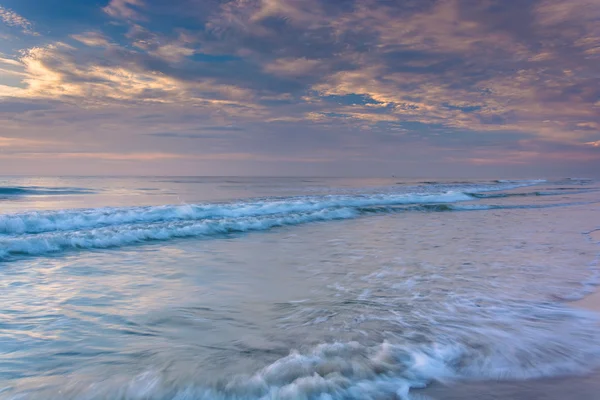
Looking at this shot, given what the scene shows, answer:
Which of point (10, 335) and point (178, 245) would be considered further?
point (178, 245)


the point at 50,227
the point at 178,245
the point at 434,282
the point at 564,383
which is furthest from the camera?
the point at 50,227

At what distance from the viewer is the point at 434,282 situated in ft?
19.8

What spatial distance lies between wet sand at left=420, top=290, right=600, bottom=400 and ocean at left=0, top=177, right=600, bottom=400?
0.05ft

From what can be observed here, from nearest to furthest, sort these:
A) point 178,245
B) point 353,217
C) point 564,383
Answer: point 564,383
point 178,245
point 353,217

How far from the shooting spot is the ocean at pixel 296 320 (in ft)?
9.91

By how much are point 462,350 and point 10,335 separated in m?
4.34

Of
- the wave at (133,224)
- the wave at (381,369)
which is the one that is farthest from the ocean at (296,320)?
the wave at (133,224)

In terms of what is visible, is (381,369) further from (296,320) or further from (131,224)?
(131,224)

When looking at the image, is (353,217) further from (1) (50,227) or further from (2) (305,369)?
(2) (305,369)

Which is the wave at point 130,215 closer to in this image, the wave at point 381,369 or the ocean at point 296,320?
the ocean at point 296,320

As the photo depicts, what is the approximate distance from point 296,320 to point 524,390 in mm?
2192

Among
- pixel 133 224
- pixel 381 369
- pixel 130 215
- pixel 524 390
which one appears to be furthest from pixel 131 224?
pixel 524 390

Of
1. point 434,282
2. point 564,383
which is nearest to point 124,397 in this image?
point 564,383

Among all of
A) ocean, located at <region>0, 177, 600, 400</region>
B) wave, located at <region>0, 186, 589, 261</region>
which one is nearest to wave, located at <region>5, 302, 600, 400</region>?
ocean, located at <region>0, 177, 600, 400</region>
